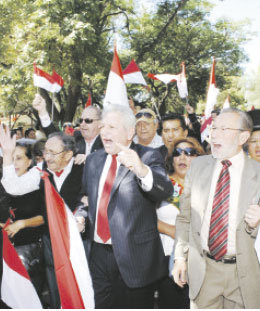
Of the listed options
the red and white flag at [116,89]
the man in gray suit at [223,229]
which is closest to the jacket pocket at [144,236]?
the man in gray suit at [223,229]

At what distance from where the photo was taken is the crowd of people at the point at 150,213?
7.63 feet

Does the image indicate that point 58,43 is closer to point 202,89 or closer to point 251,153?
point 251,153

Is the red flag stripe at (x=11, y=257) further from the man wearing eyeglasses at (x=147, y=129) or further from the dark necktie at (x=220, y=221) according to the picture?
the man wearing eyeglasses at (x=147, y=129)

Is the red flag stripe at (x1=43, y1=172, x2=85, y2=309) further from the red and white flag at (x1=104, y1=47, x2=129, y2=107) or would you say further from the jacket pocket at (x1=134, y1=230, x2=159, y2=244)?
the red and white flag at (x1=104, y1=47, x2=129, y2=107)

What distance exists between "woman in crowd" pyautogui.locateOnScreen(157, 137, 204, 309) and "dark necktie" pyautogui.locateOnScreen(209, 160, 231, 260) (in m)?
0.74

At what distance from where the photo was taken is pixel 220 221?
2.33 meters

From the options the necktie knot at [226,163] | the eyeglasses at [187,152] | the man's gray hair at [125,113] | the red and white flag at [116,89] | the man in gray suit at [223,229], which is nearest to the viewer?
the man in gray suit at [223,229]

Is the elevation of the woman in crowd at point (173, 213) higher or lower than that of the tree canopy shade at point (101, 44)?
lower

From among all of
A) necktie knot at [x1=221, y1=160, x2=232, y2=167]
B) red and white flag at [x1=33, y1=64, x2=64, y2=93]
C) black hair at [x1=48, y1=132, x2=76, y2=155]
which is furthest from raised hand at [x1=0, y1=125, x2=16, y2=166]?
red and white flag at [x1=33, y1=64, x2=64, y2=93]

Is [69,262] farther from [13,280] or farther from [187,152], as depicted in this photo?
[187,152]

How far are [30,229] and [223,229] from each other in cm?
191

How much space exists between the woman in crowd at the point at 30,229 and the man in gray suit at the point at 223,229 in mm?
1493

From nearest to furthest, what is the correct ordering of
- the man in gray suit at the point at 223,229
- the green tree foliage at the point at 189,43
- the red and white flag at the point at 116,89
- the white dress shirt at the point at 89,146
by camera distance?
the man in gray suit at the point at 223,229 → the red and white flag at the point at 116,89 → the white dress shirt at the point at 89,146 → the green tree foliage at the point at 189,43

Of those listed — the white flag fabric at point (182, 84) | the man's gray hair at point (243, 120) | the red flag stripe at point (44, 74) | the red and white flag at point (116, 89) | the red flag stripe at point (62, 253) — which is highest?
the red flag stripe at point (44, 74)
